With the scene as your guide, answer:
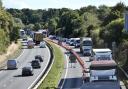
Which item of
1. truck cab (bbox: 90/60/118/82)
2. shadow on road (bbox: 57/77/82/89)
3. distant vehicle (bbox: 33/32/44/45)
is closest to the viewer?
truck cab (bbox: 90/60/118/82)

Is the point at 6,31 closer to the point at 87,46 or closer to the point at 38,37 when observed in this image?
the point at 38,37

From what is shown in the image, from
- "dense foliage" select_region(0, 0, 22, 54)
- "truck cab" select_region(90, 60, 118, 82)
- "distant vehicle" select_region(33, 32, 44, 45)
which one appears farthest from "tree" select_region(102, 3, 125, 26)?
"truck cab" select_region(90, 60, 118, 82)

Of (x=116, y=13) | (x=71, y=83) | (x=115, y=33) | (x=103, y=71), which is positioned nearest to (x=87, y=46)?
(x=115, y=33)

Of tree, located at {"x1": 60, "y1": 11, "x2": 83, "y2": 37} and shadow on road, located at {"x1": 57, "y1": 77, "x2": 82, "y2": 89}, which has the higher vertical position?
shadow on road, located at {"x1": 57, "y1": 77, "x2": 82, "y2": 89}

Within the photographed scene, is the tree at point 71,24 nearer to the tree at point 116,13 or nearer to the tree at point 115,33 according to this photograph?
the tree at point 116,13

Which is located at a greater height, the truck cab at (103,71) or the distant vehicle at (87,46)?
the truck cab at (103,71)

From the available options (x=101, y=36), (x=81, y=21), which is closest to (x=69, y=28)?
(x=81, y=21)

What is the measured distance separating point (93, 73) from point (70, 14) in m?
141

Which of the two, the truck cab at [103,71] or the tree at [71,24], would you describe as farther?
the tree at [71,24]

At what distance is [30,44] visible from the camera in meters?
125

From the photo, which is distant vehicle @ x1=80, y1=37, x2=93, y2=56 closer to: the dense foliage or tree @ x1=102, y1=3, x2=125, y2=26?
tree @ x1=102, y1=3, x2=125, y2=26

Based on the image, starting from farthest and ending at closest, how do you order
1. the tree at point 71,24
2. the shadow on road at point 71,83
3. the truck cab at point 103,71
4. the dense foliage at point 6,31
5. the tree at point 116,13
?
the tree at point 71,24
the dense foliage at point 6,31
the tree at point 116,13
the shadow on road at point 71,83
the truck cab at point 103,71

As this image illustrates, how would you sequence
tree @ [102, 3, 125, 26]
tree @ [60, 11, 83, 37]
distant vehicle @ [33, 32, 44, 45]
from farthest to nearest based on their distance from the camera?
tree @ [60, 11, 83, 37]
distant vehicle @ [33, 32, 44, 45]
tree @ [102, 3, 125, 26]

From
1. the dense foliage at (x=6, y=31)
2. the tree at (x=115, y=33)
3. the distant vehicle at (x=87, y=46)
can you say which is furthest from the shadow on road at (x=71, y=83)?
the dense foliage at (x=6, y=31)
